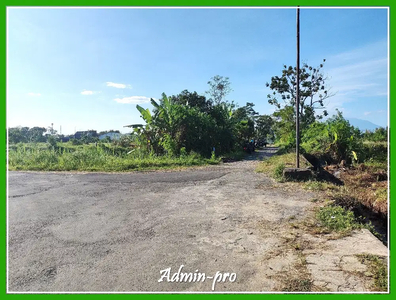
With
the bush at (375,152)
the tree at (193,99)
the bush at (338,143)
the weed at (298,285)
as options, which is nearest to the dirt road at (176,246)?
the weed at (298,285)

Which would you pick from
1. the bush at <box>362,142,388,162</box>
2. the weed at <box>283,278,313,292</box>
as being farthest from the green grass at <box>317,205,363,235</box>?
the bush at <box>362,142,388,162</box>

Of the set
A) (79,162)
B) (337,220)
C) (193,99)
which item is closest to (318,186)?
(337,220)

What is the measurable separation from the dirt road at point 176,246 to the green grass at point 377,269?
3.0 inches

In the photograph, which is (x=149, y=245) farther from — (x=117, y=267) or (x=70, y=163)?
(x=70, y=163)

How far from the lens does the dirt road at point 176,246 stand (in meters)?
2.43

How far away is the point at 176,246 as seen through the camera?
3141mm

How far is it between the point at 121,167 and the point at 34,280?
26.2 ft

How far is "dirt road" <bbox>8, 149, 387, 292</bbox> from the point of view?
7.98ft

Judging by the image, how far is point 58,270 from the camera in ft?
8.68

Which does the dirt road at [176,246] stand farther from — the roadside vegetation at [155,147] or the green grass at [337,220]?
the roadside vegetation at [155,147]

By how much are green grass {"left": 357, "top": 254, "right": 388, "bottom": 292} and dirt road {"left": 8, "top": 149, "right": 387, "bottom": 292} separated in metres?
0.08

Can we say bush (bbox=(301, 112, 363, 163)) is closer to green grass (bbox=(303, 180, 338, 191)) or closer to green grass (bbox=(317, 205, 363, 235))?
green grass (bbox=(303, 180, 338, 191))

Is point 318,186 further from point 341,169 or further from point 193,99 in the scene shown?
point 193,99

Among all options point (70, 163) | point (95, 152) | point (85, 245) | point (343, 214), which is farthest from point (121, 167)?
point (343, 214)
